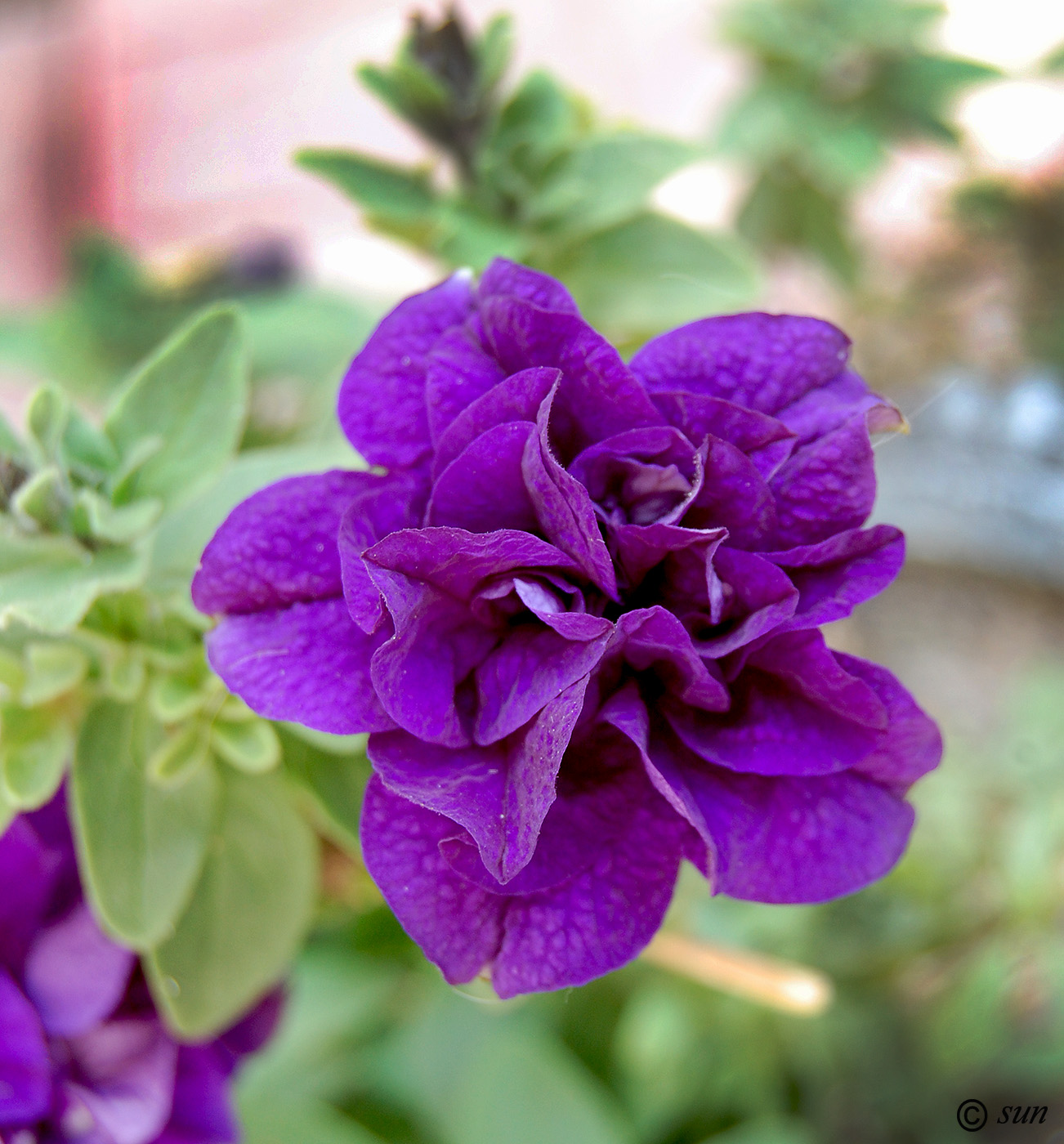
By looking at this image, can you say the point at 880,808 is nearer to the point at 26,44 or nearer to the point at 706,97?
the point at 706,97

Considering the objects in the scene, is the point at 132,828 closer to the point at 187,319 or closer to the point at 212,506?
the point at 212,506

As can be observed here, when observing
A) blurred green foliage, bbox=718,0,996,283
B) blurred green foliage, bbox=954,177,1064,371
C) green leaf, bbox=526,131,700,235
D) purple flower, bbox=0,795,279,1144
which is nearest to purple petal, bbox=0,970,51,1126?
purple flower, bbox=0,795,279,1144

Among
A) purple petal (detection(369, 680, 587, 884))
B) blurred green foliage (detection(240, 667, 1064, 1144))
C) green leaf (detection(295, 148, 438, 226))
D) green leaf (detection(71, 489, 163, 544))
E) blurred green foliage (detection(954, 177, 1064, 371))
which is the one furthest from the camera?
blurred green foliage (detection(954, 177, 1064, 371))

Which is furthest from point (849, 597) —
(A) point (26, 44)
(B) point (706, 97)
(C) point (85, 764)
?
(A) point (26, 44)

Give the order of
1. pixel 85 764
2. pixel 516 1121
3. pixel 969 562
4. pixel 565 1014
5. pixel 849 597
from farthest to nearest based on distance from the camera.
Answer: pixel 969 562 → pixel 565 1014 → pixel 516 1121 → pixel 85 764 → pixel 849 597

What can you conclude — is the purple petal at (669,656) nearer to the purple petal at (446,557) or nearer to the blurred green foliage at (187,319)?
the purple petal at (446,557)

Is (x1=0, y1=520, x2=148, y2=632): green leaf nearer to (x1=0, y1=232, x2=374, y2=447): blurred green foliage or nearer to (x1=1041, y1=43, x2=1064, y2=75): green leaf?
(x1=0, y1=232, x2=374, y2=447): blurred green foliage
